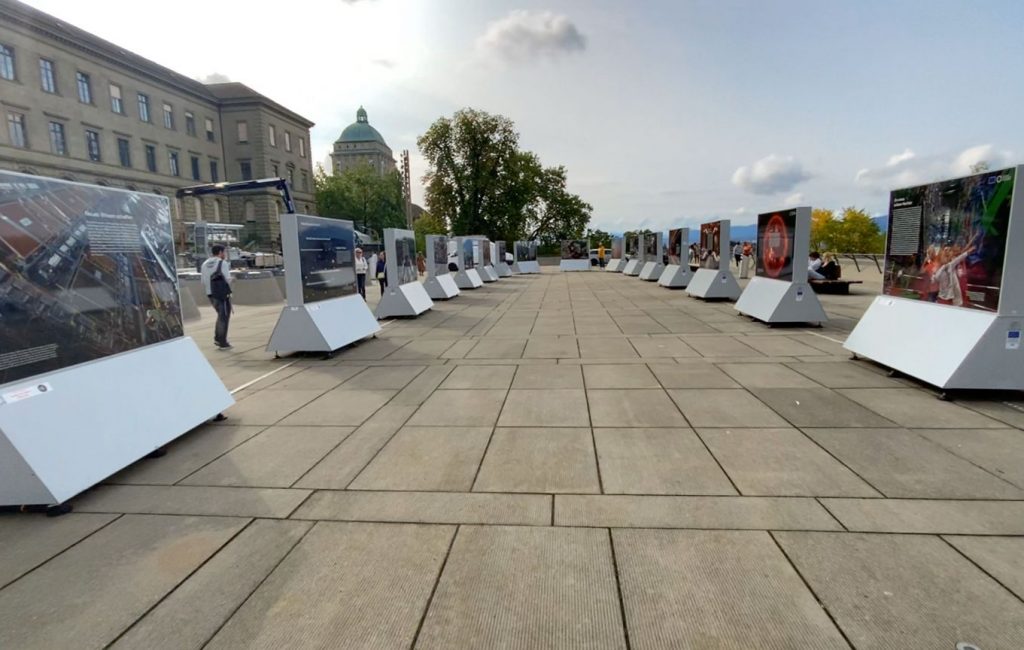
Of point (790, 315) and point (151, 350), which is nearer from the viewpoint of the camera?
point (151, 350)

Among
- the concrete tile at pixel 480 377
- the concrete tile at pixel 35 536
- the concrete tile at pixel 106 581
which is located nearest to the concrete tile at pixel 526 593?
the concrete tile at pixel 106 581

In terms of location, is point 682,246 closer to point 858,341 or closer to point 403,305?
point 403,305

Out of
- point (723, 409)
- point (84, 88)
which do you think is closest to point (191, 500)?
point (723, 409)

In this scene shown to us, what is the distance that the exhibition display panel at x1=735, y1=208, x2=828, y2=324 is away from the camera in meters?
11.5

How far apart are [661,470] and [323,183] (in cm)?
8270

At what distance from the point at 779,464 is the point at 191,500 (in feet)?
16.0

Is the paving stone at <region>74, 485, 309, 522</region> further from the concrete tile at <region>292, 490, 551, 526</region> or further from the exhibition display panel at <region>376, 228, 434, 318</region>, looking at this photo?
the exhibition display panel at <region>376, 228, 434, 318</region>

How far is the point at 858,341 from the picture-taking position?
8.16 m

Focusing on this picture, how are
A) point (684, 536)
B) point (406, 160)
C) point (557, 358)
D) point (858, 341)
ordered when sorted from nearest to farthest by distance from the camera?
point (684, 536), point (858, 341), point (557, 358), point (406, 160)

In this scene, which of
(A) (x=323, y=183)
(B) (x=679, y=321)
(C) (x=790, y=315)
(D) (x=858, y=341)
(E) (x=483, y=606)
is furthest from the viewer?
(A) (x=323, y=183)

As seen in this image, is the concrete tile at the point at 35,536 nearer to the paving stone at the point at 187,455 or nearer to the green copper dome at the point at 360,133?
the paving stone at the point at 187,455

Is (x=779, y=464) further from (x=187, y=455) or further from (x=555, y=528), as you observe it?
(x=187, y=455)

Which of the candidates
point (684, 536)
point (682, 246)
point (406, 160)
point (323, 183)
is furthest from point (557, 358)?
point (323, 183)

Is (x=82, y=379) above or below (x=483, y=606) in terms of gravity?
above
